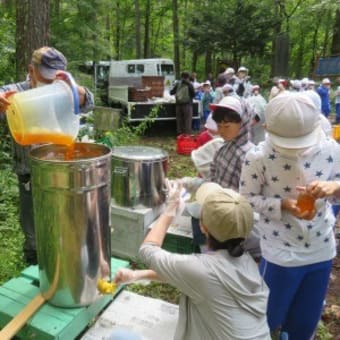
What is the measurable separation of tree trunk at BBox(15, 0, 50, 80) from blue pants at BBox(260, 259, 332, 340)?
12.3ft

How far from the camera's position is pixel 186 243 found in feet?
11.2

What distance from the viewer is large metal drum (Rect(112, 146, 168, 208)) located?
3.35 meters

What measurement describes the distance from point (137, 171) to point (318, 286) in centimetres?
187

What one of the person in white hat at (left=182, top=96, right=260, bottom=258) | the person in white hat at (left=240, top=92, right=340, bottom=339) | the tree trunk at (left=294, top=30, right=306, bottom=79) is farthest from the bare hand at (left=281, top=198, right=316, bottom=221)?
the tree trunk at (left=294, top=30, right=306, bottom=79)

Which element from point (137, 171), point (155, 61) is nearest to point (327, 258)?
point (137, 171)

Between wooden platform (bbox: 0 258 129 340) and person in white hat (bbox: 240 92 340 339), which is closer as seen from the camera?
person in white hat (bbox: 240 92 340 339)

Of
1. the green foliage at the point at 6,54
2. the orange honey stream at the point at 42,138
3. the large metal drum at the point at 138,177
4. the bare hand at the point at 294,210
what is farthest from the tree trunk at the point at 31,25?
the bare hand at the point at 294,210

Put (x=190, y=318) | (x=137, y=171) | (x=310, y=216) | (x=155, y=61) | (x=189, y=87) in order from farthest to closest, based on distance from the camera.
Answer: (x=155, y=61) → (x=189, y=87) → (x=137, y=171) → (x=310, y=216) → (x=190, y=318)

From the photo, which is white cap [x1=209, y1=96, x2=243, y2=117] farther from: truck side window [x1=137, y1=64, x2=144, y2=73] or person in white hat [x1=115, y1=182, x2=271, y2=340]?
truck side window [x1=137, y1=64, x2=144, y2=73]

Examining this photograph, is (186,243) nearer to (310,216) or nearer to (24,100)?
(310,216)

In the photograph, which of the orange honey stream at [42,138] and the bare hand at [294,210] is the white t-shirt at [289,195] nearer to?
the bare hand at [294,210]

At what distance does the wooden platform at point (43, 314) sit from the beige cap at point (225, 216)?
44.5 inches

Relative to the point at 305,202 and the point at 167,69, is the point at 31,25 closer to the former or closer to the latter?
the point at 305,202

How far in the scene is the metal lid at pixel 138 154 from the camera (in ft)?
11.0
